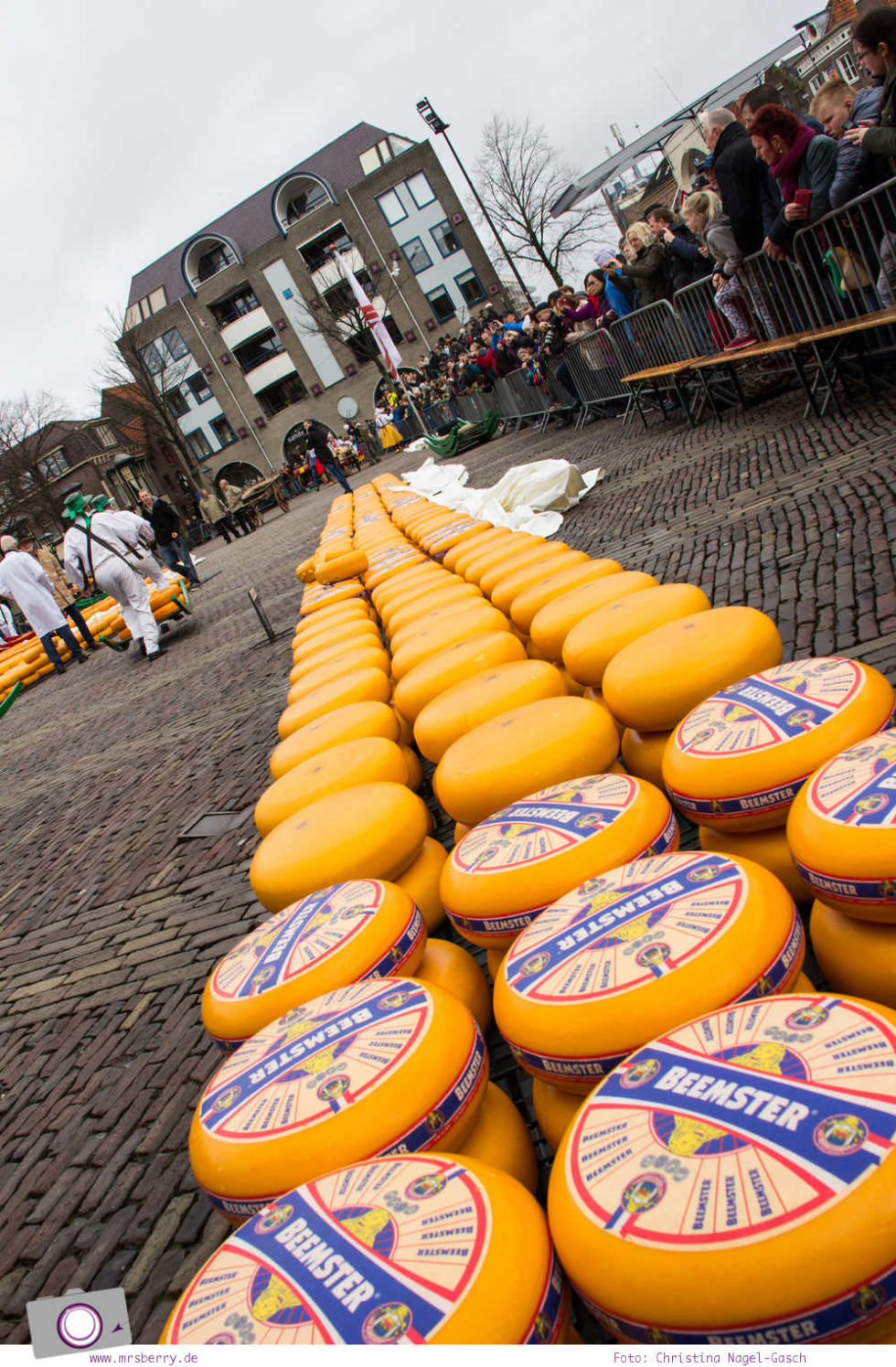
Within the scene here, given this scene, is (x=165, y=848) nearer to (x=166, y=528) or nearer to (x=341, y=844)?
(x=341, y=844)

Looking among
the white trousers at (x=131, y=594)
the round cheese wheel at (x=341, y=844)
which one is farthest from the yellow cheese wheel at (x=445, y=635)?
the white trousers at (x=131, y=594)

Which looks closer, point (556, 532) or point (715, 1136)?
point (715, 1136)

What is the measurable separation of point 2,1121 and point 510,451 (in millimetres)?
13564

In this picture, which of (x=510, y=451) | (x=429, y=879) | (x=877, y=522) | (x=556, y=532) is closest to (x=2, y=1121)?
(x=429, y=879)

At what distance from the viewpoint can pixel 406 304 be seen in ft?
151

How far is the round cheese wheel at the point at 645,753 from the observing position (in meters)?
2.70

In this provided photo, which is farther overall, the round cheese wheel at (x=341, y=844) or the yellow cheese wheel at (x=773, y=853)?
the round cheese wheel at (x=341, y=844)

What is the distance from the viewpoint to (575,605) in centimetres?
342

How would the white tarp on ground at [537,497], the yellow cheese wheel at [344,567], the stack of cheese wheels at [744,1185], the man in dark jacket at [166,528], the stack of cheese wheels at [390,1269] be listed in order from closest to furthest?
the stack of cheese wheels at [744,1185], the stack of cheese wheels at [390,1269], the yellow cheese wheel at [344,567], the white tarp on ground at [537,497], the man in dark jacket at [166,528]

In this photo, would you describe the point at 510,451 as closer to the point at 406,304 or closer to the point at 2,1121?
the point at 2,1121

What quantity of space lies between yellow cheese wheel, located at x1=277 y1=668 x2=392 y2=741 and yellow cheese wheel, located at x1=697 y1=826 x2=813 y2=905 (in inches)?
81.6

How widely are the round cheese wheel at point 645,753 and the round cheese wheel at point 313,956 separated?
0.96 meters

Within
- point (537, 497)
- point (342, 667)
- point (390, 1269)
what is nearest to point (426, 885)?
point (390, 1269)

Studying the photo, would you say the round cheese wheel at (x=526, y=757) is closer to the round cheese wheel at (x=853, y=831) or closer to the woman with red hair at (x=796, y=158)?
the round cheese wheel at (x=853, y=831)
